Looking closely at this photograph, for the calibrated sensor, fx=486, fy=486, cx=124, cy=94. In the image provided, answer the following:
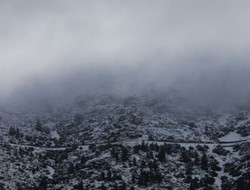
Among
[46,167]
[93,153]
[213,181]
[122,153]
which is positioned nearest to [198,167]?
[213,181]

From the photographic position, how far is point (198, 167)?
136m

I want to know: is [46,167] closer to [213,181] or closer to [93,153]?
[93,153]

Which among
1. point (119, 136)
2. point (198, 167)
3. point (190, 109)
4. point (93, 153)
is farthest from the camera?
point (190, 109)

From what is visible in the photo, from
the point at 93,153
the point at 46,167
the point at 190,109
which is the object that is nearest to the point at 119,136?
the point at 93,153

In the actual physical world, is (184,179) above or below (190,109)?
below

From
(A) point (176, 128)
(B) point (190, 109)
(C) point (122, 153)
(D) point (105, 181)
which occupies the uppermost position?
(B) point (190, 109)

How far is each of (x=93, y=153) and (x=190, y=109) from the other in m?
56.6

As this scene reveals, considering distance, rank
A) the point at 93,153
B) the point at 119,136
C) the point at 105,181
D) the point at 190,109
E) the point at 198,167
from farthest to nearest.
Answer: the point at 190,109 < the point at 119,136 < the point at 93,153 < the point at 198,167 < the point at 105,181

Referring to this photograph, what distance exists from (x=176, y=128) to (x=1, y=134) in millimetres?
59723

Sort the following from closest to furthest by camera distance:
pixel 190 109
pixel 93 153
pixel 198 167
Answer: pixel 198 167
pixel 93 153
pixel 190 109

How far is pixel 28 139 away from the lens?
542 feet

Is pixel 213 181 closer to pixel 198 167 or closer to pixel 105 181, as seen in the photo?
pixel 198 167

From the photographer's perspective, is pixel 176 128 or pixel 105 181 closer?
pixel 105 181

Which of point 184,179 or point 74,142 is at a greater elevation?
point 74,142
